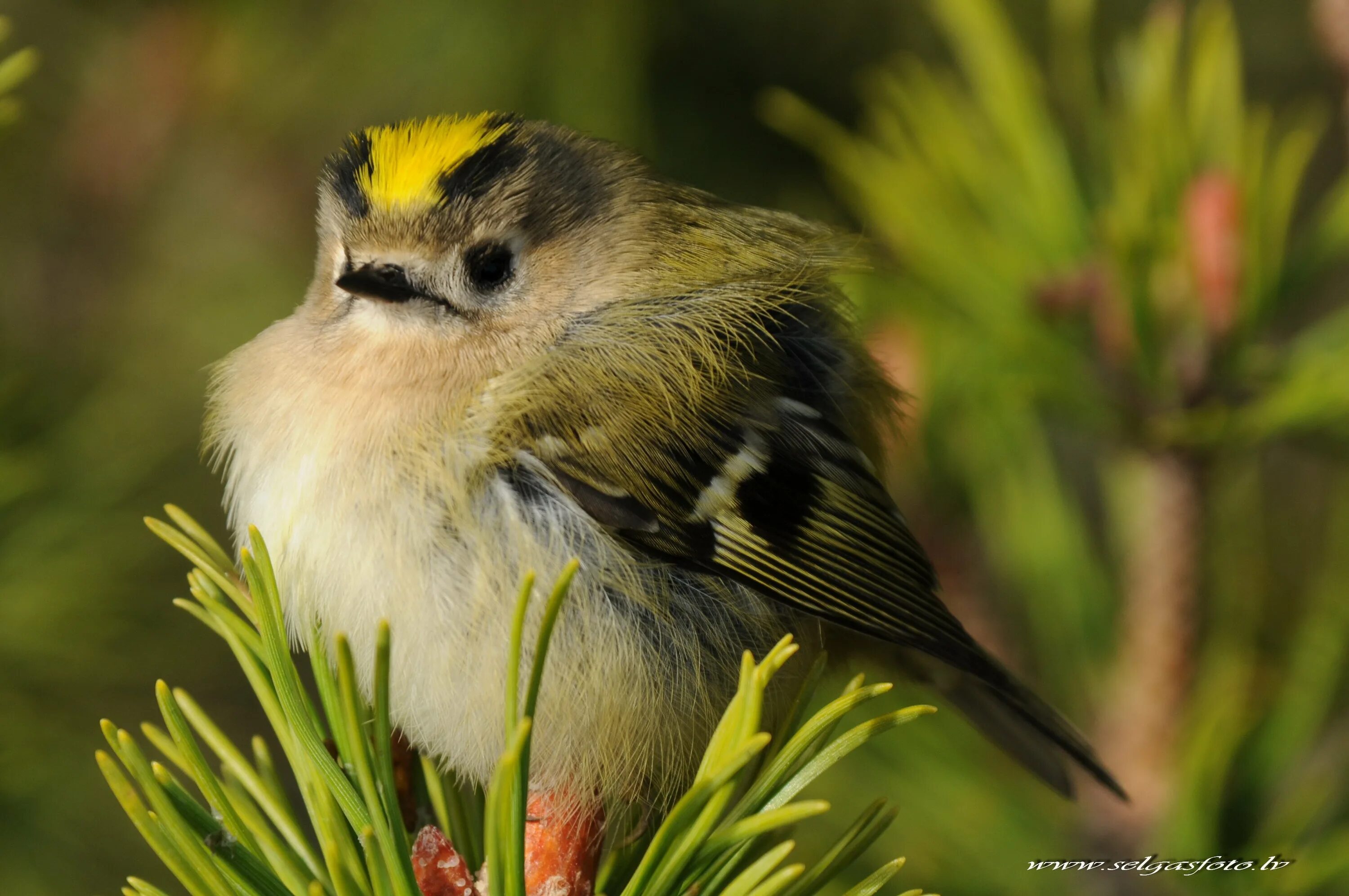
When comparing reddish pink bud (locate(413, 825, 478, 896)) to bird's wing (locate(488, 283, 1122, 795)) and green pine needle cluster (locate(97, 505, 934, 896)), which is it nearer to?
green pine needle cluster (locate(97, 505, 934, 896))

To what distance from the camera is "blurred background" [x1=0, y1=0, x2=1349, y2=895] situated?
124 cm

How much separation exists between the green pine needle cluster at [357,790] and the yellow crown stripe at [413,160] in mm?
388

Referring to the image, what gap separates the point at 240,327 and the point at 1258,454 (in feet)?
4.70

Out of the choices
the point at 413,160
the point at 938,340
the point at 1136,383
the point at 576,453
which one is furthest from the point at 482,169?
the point at 1136,383

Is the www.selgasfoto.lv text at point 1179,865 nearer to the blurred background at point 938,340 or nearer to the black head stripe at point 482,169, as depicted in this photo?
the blurred background at point 938,340

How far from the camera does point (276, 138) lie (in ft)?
5.81

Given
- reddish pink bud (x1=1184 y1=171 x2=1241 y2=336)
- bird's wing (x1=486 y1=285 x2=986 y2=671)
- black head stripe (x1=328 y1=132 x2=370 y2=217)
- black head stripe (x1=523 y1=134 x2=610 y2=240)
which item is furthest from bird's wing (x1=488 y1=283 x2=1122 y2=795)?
reddish pink bud (x1=1184 y1=171 x2=1241 y2=336)

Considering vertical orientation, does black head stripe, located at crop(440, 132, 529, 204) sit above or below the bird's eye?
above

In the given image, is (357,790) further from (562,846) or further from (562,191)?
(562,191)

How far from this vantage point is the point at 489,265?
1.18 metres

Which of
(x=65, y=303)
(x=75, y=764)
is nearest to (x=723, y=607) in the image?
(x=75, y=764)

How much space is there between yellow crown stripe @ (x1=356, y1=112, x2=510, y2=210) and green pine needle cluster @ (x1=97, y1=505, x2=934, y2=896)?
39cm

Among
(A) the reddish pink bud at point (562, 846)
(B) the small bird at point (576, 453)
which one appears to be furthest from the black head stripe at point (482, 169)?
(A) the reddish pink bud at point (562, 846)

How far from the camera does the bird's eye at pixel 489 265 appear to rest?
3.80ft
